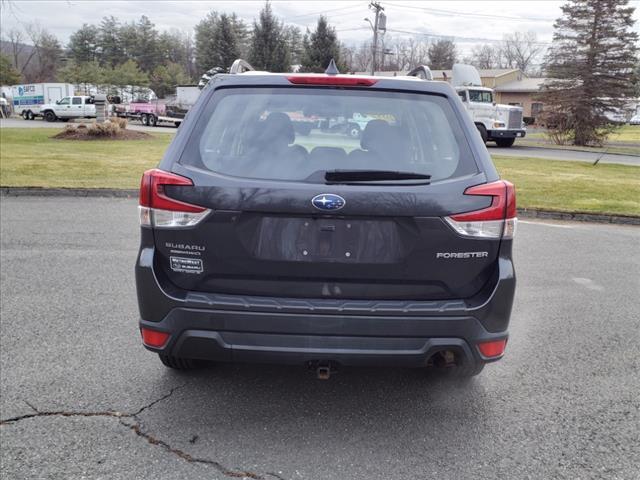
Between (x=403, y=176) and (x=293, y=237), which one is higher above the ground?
(x=403, y=176)

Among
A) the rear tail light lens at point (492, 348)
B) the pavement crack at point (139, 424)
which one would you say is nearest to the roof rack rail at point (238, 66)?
the pavement crack at point (139, 424)

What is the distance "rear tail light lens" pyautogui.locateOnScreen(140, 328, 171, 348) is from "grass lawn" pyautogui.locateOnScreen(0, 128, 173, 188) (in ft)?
30.2

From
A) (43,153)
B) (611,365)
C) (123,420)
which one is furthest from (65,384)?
(43,153)

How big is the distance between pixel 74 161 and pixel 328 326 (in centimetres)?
1468

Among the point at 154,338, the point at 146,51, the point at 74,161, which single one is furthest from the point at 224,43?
the point at 154,338

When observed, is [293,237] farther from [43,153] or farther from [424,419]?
[43,153]

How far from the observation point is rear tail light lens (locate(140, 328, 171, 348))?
9.27 ft

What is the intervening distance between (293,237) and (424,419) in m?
1.31

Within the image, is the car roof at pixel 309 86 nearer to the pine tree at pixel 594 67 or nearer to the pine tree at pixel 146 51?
the pine tree at pixel 594 67

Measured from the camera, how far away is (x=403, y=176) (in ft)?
8.99

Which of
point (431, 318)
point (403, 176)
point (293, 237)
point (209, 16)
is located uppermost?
point (209, 16)

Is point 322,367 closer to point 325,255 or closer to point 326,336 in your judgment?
point 326,336

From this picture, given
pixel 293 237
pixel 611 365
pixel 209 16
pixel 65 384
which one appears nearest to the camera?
pixel 293 237

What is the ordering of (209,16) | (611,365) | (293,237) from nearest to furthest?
(293,237) < (611,365) < (209,16)
